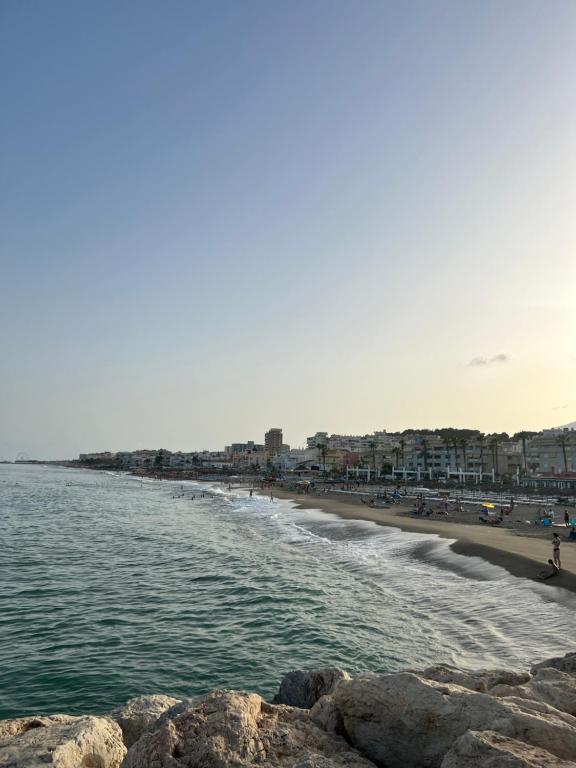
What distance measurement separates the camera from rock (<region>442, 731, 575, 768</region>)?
160 inches

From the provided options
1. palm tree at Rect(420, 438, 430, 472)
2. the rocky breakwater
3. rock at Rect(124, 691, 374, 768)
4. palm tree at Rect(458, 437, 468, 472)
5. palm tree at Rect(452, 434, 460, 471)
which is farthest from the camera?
palm tree at Rect(420, 438, 430, 472)

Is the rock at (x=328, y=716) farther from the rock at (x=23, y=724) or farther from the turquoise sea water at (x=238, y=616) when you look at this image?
the turquoise sea water at (x=238, y=616)

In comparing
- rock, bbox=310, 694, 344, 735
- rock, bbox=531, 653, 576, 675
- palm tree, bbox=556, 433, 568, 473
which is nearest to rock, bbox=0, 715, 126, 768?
rock, bbox=310, 694, 344, 735

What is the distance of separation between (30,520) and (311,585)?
31.1 meters

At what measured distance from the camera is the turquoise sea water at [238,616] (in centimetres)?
1184

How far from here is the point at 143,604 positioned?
17.3 meters

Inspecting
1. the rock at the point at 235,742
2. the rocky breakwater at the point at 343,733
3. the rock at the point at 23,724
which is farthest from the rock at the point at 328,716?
the rock at the point at 23,724

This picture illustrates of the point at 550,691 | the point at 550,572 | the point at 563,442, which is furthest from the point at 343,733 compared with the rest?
the point at 563,442

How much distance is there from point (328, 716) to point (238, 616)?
10687 mm

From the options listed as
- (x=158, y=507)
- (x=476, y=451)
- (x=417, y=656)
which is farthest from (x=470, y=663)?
(x=476, y=451)

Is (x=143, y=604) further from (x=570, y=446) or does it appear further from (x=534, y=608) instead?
(x=570, y=446)

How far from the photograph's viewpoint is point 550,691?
6.73 meters

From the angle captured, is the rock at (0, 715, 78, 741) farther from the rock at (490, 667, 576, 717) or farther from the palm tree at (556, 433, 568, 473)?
the palm tree at (556, 433, 568, 473)

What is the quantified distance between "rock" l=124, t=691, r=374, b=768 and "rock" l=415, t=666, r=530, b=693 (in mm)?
2215
